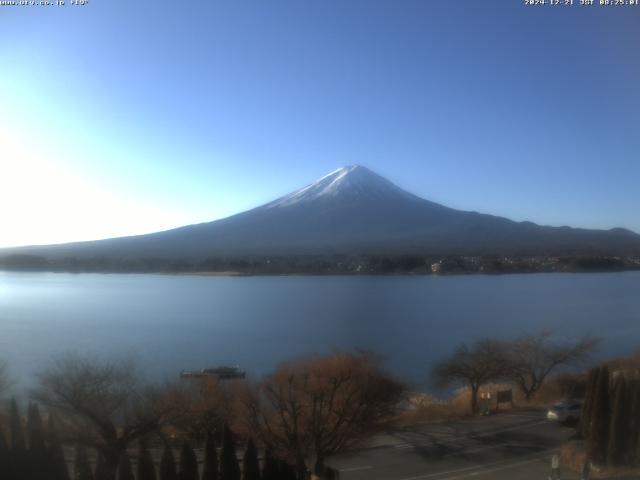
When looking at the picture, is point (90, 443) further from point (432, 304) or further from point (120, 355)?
point (432, 304)

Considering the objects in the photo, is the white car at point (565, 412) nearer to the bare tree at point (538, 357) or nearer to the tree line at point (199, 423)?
the bare tree at point (538, 357)

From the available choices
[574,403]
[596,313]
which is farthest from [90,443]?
[596,313]

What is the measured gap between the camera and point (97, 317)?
1109cm

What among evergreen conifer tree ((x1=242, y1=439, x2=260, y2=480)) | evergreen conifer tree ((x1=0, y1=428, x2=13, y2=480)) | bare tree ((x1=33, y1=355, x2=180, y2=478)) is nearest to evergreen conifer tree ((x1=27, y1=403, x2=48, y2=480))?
evergreen conifer tree ((x1=0, y1=428, x2=13, y2=480))

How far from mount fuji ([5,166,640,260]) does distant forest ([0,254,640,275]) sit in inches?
46.0

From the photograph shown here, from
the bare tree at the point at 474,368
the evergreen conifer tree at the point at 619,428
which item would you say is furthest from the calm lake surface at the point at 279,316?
the evergreen conifer tree at the point at 619,428

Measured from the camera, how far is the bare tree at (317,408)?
4434mm

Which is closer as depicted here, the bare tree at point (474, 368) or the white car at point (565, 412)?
the white car at point (565, 412)

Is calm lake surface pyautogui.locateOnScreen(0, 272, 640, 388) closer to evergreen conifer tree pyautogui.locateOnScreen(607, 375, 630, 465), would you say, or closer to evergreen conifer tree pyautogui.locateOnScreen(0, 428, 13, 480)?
evergreen conifer tree pyautogui.locateOnScreen(0, 428, 13, 480)

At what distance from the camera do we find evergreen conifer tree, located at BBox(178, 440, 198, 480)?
145 inches

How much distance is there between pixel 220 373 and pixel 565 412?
3.72m

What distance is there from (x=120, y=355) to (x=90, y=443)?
359cm

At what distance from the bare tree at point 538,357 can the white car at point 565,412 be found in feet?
3.93

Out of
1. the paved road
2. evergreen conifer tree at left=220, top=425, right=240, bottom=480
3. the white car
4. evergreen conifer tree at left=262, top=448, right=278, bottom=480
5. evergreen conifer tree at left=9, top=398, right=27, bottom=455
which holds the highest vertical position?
evergreen conifer tree at left=9, top=398, right=27, bottom=455
